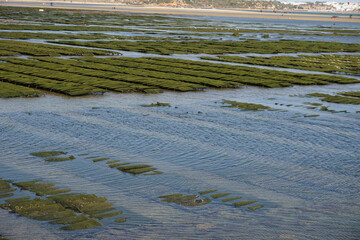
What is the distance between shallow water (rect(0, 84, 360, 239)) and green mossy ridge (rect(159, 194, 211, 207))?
279 millimetres

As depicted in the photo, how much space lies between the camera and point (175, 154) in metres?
19.3

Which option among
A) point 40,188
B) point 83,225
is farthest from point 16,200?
point 83,225

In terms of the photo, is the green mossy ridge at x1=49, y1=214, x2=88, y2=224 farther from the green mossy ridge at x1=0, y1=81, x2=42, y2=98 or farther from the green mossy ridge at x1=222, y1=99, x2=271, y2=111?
the green mossy ridge at x1=0, y1=81, x2=42, y2=98

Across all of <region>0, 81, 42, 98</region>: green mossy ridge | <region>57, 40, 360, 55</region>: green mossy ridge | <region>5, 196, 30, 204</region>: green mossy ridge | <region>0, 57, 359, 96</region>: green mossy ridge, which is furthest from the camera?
<region>57, 40, 360, 55</region>: green mossy ridge

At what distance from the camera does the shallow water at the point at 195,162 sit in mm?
13195

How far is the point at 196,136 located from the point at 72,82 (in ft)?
45.9

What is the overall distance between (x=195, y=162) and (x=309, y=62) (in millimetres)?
36600

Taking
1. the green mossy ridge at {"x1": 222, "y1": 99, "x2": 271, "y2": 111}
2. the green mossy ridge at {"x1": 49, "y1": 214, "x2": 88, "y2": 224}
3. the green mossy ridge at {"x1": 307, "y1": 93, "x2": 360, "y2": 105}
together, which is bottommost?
the green mossy ridge at {"x1": 307, "y1": 93, "x2": 360, "y2": 105}

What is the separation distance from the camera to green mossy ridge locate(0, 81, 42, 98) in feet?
94.7

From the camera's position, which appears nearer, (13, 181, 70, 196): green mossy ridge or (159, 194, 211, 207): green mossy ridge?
(159, 194, 211, 207): green mossy ridge

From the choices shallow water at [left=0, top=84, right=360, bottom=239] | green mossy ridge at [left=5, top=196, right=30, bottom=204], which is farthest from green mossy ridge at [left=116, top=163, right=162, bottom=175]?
green mossy ridge at [left=5, top=196, right=30, bottom=204]

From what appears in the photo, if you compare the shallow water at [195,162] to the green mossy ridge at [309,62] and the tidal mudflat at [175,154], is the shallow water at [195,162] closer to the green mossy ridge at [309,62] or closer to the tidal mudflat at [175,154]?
the tidal mudflat at [175,154]

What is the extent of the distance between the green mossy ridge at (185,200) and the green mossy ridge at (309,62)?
3365 centimetres

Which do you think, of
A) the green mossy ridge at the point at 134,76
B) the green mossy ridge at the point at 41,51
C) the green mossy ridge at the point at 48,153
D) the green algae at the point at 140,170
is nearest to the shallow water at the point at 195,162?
the green mossy ridge at the point at 48,153
